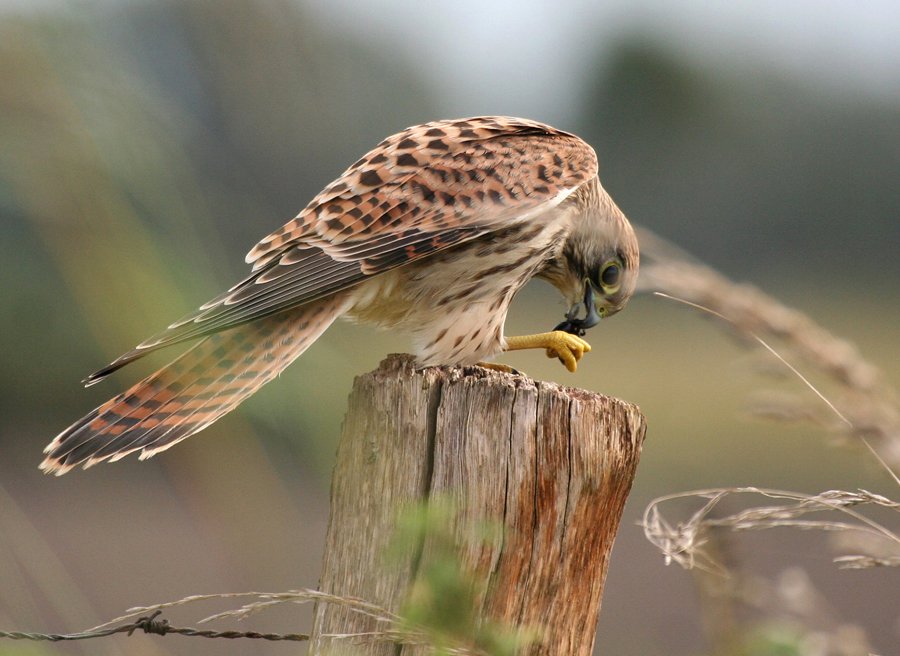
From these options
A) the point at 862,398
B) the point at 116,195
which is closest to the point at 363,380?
the point at 116,195

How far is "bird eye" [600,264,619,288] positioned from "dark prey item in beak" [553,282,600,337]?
5cm

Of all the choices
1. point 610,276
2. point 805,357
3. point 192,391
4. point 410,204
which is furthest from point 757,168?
point 805,357

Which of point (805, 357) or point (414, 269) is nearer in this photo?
point (805, 357)

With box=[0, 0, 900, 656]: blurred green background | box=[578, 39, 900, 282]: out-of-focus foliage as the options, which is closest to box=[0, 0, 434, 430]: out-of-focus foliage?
box=[0, 0, 900, 656]: blurred green background

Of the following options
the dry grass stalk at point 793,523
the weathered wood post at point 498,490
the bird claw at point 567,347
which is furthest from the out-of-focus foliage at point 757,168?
the dry grass stalk at point 793,523

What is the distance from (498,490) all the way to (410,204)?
1175 mm

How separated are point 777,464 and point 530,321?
430 centimetres

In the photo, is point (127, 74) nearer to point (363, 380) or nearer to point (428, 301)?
point (363, 380)

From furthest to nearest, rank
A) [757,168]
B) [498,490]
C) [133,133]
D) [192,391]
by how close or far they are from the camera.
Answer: [757,168], [192,391], [133,133], [498,490]

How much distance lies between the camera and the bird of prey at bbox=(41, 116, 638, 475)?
204 centimetres

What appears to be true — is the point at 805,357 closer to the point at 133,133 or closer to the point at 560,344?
the point at 133,133

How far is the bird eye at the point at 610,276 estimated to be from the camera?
10.1ft

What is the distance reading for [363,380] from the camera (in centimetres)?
183

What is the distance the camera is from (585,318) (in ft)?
10.3
